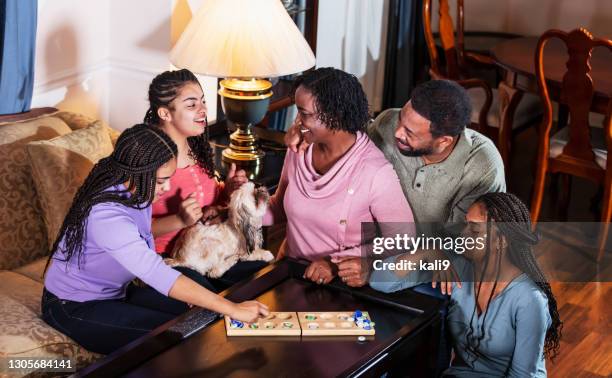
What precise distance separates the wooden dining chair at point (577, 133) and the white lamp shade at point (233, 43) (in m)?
1.28

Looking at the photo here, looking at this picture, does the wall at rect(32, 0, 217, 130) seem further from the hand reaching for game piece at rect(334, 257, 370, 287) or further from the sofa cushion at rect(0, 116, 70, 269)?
the hand reaching for game piece at rect(334, 257, 370, 287)

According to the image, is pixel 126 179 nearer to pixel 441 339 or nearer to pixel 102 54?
pixel 441 339

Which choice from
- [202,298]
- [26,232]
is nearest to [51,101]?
[26,232]

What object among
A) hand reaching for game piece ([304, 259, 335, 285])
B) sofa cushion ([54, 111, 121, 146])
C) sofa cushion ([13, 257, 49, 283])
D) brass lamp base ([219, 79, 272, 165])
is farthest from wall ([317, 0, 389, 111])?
hand reaching for game piece ([304, 259, 335, 285])

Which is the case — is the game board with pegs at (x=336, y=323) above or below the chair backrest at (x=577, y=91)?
below

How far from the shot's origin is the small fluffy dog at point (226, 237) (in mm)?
2701

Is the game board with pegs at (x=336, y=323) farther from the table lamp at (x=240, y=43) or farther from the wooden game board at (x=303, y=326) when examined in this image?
the table lamp at (x=240, y=43)

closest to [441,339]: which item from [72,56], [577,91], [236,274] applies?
[236,274]

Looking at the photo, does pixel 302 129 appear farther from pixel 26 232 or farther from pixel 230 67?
pixel 26 232

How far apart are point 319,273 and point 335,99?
1.69 feet

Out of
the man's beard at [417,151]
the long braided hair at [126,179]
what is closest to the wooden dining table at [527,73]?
the man's beard at [417,151]

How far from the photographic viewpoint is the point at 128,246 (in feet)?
7.38

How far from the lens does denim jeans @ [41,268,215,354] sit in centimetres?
244

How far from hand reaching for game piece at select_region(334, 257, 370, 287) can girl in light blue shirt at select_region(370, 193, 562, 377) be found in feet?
0.10
